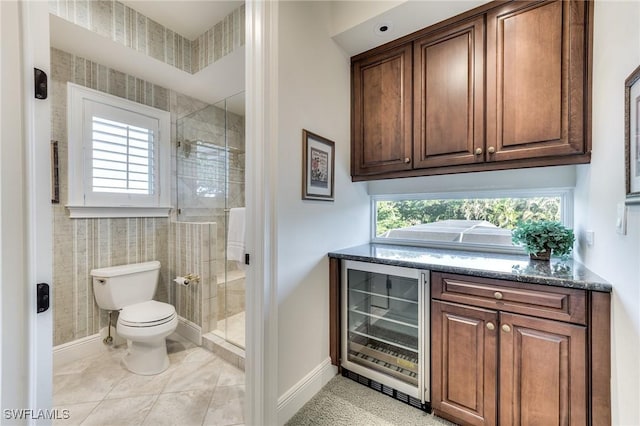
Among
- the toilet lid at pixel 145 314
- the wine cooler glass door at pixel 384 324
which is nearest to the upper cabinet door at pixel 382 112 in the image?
the wine cooler glass door at pixel 384 324

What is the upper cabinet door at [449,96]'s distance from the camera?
1674 millimetres

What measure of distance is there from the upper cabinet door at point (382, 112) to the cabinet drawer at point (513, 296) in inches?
34.4

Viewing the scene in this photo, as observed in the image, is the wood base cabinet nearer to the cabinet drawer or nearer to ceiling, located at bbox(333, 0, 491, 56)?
the cabinet drawer

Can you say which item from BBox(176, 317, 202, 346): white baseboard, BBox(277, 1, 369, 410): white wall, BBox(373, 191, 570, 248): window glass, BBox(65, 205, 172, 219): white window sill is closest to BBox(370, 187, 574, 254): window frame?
BBox(373, 191, 570, 248): window glass

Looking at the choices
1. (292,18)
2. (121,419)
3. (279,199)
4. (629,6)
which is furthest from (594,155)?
(121,419)

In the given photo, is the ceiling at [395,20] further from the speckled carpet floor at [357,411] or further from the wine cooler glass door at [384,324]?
the speckled carpet floor at [357,411]

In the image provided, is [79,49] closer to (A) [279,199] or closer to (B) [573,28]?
(A) [279,199]

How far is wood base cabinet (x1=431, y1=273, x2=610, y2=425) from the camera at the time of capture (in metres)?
1.16

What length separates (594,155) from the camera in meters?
1.35

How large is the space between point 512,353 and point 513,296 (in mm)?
279

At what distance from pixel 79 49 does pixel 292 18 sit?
174 centimetres

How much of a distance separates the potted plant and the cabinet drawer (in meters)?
0.45

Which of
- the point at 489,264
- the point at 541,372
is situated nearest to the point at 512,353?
the point at 541,372

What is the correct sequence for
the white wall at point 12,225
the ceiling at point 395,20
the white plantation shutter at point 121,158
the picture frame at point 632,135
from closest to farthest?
the white wall at point 12,225, the picture frame at point 632,135, the ceiling at point 395,20, the white plantation shutter at point 121,158
